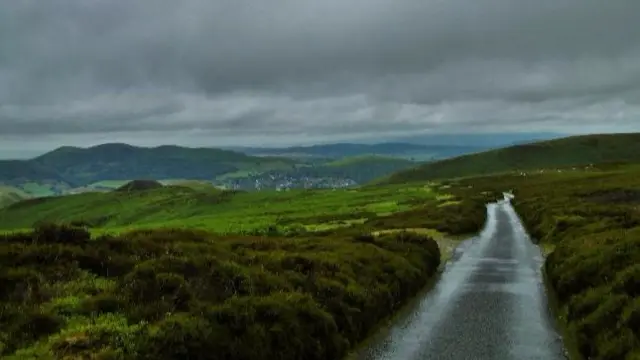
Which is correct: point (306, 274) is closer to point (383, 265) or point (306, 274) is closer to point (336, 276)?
point (336, 276)

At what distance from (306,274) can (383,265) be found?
8.14 meters

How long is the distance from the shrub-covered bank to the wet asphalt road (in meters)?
1.71

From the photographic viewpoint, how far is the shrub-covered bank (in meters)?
17.7

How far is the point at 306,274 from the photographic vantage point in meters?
30.8

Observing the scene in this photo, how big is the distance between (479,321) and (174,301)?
14978 millimetres

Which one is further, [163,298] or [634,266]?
[634,266]

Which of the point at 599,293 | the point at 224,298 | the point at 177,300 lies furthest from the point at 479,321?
the point at 177,300

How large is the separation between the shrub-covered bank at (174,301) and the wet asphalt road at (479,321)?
1.71m

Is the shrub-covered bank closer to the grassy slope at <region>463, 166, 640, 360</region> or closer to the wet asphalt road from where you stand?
the wet asphalt road

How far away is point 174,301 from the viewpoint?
22266 millimetres

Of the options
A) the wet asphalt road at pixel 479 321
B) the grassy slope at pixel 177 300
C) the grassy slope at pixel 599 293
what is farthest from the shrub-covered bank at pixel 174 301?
the grassy slope at pixel 599 293

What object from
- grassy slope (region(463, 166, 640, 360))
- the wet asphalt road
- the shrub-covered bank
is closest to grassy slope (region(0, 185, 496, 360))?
the shrub-covered bank

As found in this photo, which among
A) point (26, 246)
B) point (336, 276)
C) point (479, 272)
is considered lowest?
point (479, 272)

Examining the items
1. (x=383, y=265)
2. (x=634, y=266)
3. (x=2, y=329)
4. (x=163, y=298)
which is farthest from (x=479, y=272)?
(x=2, y=329)
